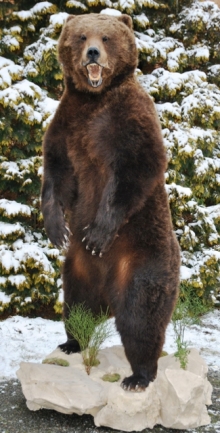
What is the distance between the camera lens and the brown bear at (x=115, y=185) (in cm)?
310

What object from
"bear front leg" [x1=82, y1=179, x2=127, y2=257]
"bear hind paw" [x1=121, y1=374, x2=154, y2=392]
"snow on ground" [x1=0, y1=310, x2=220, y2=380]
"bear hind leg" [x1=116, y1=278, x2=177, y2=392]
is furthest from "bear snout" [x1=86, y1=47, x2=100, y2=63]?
"snow on ground" [x1=0, y1=310, x2=220, y2=380]

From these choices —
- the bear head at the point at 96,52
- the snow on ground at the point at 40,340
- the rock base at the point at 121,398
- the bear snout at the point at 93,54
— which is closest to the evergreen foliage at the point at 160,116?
the snow on ground at the point at 40,340

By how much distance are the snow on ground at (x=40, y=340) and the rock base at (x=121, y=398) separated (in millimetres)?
859

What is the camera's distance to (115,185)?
3.11m

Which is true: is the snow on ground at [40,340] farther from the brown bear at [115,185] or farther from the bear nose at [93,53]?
the bear nose at [93,53]

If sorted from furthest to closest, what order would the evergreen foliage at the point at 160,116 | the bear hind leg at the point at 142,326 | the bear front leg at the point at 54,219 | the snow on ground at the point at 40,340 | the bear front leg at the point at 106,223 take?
the evergreen foliage at the point at 160,116, the snow on ground at the point at 40,340, the bear front leg at the point at 54,219, the bear hind leg at the point at 142,326, the bear front leg at the point at 106,223

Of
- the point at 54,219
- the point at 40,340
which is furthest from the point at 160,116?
the point at 54,219

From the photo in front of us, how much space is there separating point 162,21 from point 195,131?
4.47 ft

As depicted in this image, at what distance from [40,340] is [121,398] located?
203 cm

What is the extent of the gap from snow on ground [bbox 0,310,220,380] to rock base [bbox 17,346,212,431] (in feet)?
2.82

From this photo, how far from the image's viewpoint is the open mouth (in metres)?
3.02

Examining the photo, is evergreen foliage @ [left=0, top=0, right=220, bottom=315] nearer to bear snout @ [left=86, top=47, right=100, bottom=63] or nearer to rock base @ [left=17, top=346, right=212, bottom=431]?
rock base @ [left=17, top=346, right=212, bottom=431]

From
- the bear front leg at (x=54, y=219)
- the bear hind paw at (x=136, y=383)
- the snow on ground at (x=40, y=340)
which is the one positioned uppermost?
the bear front leg at (x=54, y=219)

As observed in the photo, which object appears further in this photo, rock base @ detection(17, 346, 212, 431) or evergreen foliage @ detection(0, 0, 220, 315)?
evergreen foliage @ detection(0, 0, 220, 315)
